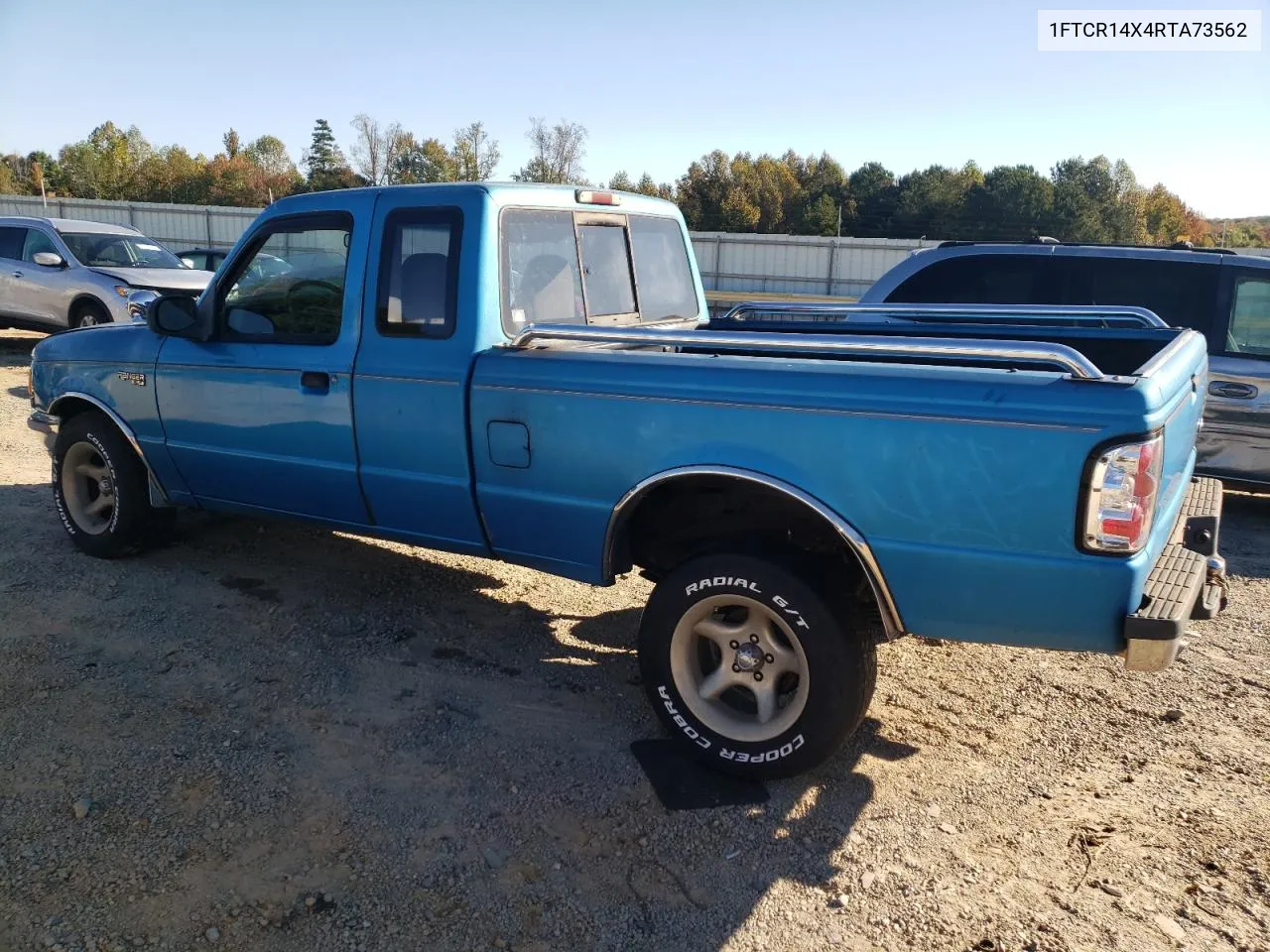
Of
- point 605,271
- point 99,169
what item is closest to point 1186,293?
point 605,271

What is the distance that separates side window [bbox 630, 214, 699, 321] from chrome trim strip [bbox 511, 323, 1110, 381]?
3.80ft

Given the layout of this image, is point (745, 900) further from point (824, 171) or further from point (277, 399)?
point (824, 171)

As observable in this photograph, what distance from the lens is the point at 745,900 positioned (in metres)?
2.91

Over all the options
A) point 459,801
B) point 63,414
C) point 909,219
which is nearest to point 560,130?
point 909,219

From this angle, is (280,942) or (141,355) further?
(141,355)

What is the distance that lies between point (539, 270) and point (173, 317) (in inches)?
76.7

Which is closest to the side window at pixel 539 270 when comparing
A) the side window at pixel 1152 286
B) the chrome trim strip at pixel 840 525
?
the chrome trim strip at pixel 840 525

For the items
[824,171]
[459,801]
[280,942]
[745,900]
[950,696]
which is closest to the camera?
[280,942]

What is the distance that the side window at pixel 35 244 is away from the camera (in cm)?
1341

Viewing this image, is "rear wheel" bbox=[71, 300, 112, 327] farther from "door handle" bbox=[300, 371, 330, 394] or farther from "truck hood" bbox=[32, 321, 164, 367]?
"door handle" bbox=[300, 371, 330, 394]

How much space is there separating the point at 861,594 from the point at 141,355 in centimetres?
396

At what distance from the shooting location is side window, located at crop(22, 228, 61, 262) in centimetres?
1341

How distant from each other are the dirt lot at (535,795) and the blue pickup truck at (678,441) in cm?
50

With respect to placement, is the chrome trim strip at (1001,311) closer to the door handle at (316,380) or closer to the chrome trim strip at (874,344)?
the chrome trim strip at (874,344)
